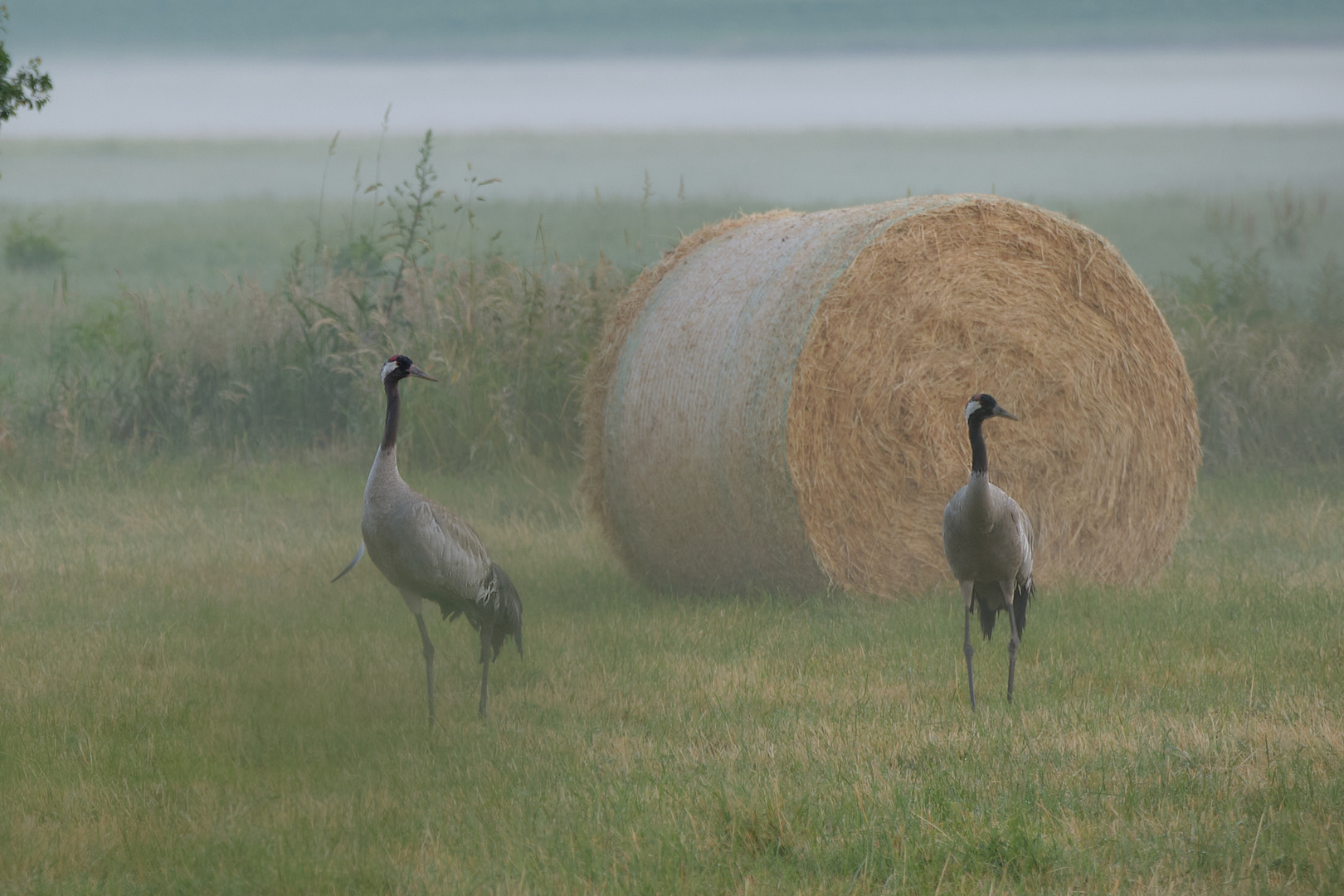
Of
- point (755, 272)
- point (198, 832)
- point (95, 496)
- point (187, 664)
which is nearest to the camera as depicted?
point (198, 832)

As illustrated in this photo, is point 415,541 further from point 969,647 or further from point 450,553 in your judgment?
point 969,647

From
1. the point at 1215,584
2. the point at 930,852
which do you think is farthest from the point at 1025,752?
the point at 1215,584

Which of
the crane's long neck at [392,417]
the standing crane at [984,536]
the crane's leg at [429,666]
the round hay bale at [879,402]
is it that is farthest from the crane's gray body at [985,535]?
the crane's long neck at [392,417]

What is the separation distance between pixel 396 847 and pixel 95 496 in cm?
807

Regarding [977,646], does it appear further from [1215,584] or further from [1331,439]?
[1331,439]

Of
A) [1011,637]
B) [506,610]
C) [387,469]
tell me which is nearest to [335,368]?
[506,610]

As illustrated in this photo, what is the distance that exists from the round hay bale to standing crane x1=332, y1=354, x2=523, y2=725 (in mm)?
2114

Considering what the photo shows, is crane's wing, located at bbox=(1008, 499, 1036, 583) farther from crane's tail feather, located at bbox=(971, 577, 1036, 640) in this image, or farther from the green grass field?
the green grass field

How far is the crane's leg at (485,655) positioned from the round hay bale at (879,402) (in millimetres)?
2110

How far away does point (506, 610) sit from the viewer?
6.46m

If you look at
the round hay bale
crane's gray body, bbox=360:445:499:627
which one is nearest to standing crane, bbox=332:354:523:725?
crane's gray body, bbox=360:445:499:627

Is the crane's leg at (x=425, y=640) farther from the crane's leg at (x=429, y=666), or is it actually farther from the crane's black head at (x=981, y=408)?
the crane's black head at (x=981, y=408)

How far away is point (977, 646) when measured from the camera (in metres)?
7.09

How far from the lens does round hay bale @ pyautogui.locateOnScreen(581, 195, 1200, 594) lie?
7879 millimetres
